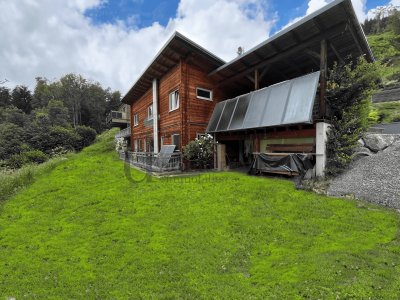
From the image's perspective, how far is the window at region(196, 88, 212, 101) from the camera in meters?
13.5

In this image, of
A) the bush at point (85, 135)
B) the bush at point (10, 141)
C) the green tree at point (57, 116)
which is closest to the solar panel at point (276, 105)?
the bush at point (10, 141)

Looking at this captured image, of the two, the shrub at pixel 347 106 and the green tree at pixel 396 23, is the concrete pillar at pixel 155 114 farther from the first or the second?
the green tree at pixel 396 23

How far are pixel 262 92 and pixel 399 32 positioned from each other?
45.8 m

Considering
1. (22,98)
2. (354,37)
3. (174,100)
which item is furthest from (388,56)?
(22,98)

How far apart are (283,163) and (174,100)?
26.5ft

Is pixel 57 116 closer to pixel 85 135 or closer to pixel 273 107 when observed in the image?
pixel 85 135

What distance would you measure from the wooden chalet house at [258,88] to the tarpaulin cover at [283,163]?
411 millimetres

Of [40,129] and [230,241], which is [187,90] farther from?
[40,129]

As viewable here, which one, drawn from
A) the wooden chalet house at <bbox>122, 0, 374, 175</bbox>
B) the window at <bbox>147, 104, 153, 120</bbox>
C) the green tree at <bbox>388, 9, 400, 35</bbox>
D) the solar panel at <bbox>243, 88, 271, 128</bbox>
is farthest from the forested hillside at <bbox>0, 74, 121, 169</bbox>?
the green tree at <bbox>388, 9, 400, 35</bbox>

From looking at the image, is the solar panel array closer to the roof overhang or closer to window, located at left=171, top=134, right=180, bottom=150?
the roof overhang

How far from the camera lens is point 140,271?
364 centimetres

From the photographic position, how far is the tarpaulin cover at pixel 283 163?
328 inches

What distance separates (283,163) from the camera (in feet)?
29.2

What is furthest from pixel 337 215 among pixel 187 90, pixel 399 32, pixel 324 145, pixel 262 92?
pixel 399 32
